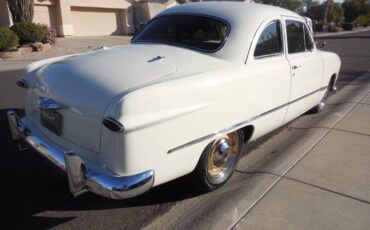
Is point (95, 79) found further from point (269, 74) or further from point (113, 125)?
point (269, 74)

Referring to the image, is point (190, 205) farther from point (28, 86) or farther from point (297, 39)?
point (297, 39)

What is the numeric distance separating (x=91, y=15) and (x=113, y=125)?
86.1ft

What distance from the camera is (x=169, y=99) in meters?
2.84

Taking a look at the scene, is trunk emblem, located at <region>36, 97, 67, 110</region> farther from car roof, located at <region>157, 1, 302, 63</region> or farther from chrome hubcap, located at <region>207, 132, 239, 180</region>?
car roof, located at <region>157, 1, 302, 63</region>

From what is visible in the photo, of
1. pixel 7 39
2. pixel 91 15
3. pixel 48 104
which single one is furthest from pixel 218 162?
pixel 91 15

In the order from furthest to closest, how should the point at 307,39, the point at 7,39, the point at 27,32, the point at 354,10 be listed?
1. the point at 354,10
2. the point at 27,32
3. the point at 7,39
4. the point at 307,39

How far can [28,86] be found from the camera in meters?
3.69

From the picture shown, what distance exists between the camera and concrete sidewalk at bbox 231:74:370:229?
3145 mm

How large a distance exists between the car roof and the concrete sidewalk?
1351 millimetres

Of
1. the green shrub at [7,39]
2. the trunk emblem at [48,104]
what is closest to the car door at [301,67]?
the trunk emblem at [48,104]

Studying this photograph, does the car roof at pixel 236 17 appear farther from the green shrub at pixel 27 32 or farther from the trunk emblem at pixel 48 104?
the green shrub at pixel 27 32

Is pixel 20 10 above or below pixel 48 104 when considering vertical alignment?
above

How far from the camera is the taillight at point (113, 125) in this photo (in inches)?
101

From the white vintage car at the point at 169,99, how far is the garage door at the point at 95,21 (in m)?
23.2
